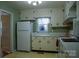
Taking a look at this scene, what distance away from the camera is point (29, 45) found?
18.2 feet

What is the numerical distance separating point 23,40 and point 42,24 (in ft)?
4.18

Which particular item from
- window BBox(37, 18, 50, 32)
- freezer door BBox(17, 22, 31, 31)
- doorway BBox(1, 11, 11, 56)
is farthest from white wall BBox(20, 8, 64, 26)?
doorway BBox(1, 11, 11, 56)

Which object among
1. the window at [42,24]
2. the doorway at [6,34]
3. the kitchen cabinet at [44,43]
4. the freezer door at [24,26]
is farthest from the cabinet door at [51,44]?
the doorway at [6,34]

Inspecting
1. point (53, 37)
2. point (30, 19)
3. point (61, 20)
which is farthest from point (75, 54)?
point (30, 19)

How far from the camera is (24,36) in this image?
221 inches

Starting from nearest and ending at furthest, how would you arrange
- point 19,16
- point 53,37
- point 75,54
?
point 75,54
point 53,37
point 19,16

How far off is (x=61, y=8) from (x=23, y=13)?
1936mm

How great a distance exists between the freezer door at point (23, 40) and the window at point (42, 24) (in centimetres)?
80

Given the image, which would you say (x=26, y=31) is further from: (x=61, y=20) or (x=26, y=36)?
(x=61, y=20)

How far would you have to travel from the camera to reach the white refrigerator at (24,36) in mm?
5570

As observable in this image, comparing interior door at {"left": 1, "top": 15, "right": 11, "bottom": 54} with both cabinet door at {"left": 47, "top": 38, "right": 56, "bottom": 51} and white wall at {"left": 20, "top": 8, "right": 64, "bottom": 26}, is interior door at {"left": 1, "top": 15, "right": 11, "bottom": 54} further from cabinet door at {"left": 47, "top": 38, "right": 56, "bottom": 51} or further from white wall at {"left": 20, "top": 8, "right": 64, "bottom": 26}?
cabinet door at {"left": 47, "top": 38, "right": 56, "bottom": 51}

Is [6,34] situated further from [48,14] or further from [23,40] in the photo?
[48,14]

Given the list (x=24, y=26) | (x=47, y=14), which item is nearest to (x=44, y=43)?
(x=24, y=26)

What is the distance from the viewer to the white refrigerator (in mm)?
5570
